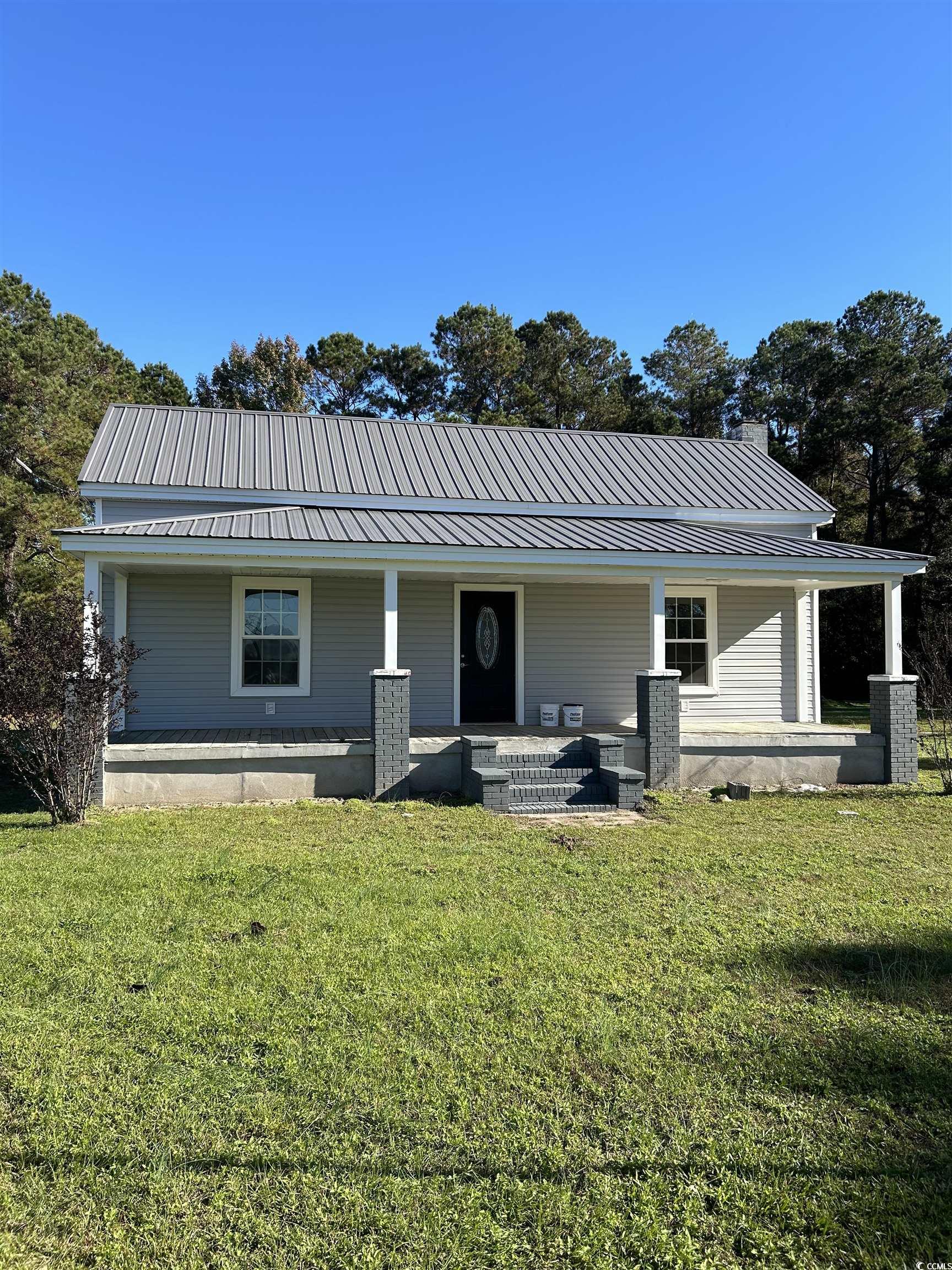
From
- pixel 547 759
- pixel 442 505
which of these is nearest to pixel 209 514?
pixel 442 505

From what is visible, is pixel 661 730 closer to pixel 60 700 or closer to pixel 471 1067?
pixel 60 700

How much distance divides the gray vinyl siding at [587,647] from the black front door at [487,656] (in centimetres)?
28

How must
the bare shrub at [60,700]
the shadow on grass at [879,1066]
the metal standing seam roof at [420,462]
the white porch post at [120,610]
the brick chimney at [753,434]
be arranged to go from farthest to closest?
the brick chimney at [753,434] → the metal standing seam roof at [420,462] → the white porch post at [120,610] → the bare shrub at [60,700] → the shadow on grass at [879,1066]

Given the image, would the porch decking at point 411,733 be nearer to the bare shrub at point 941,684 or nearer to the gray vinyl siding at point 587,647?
the gray vinyl siding at point 587,647

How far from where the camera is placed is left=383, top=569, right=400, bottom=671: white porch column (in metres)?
9.24

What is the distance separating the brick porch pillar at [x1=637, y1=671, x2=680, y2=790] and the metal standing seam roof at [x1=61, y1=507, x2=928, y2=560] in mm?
1729

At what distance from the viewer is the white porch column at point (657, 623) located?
10.0 metres

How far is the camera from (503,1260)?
7.29ft

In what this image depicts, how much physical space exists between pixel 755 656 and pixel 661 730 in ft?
12.9

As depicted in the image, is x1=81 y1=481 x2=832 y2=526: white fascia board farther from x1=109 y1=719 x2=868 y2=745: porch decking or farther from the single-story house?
x1=109 y1=719 x2=868 y2=745: porch decking

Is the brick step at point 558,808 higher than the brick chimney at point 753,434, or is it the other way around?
the brick chimney at point 753,434

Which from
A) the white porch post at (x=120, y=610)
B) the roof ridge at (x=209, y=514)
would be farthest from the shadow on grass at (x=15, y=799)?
the roof ridge at (x=209, y=514)

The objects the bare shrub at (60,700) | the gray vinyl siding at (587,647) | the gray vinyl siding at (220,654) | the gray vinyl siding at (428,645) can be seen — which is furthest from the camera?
the gray vinyl siding at (587,647)

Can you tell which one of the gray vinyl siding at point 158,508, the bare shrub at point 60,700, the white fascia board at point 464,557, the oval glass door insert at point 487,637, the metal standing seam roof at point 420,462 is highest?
the metal standing seam roof at point 420,462
